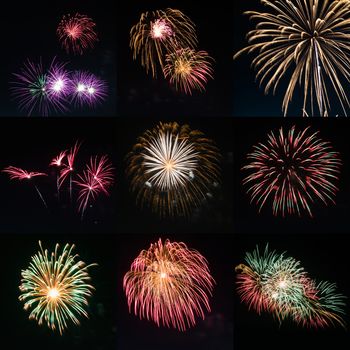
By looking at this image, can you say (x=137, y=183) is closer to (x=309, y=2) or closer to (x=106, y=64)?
(x=106, y=64)

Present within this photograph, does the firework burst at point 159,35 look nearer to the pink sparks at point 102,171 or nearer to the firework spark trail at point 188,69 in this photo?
the firework spark trail at point 188,69

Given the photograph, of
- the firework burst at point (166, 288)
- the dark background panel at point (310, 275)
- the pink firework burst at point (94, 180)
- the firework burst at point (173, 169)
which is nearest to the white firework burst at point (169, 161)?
the firework burst at point (173, 169)

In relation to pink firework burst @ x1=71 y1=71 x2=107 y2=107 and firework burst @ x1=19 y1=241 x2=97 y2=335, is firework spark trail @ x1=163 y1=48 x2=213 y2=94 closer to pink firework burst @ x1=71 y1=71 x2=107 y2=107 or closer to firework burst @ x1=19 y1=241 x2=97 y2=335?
pink firework burst @ x1=71 y1=71 x2=107 y2=107

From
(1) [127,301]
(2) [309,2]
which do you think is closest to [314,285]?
(1) [127,301]

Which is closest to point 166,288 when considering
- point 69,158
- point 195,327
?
point 195,327

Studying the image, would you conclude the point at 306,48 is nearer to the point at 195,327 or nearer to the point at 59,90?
the point at 59,90

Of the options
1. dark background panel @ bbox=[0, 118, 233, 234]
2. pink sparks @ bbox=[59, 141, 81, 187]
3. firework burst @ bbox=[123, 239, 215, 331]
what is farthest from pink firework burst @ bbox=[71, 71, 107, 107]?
firework burst @ bbox=[123, 239, 215, 331]
